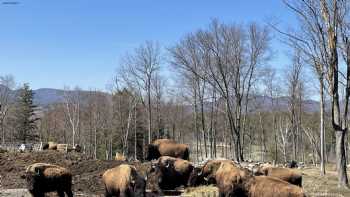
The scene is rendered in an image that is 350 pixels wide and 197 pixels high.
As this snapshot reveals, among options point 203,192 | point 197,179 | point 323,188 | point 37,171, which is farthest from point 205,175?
point 37,171

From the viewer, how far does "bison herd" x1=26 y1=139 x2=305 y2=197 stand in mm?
12291

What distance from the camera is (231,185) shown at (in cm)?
1440

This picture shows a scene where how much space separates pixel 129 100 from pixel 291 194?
168 feet

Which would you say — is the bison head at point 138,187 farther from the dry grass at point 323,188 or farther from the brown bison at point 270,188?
the dry grass at point 323,188

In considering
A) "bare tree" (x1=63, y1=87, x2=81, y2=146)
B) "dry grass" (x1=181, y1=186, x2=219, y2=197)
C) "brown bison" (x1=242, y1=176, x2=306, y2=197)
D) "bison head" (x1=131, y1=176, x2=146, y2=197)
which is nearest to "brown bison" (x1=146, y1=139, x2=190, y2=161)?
"dry grass" (x1=181, y1=186, x2=219, y2=197)

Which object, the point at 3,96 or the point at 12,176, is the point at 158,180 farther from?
the point at 3,96

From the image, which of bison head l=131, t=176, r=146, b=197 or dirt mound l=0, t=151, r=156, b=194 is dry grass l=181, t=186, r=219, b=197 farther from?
bison head l=131, t=176, r=146, b=197

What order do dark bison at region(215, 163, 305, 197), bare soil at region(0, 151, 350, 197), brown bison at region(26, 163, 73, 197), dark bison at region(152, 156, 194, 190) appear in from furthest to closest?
1. dark bison at region(152, 156, 194, 190)
2. bare soil at region(0, 151, 350, 197)
3. brown bison at region(26, 163, 73, 197)
4. dark bison at region(215, 163, 305, 197)

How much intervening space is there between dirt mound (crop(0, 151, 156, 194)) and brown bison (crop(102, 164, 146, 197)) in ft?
12.8

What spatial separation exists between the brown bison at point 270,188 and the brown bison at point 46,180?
8038 mm

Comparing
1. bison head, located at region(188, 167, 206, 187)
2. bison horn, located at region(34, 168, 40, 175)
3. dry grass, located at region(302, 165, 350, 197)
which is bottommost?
dry grass, located at region(302, 165, 350, 197)

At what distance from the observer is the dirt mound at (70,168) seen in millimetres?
22114

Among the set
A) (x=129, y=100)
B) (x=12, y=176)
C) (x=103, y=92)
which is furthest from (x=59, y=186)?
(x=103, y=92)

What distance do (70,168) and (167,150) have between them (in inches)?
268
